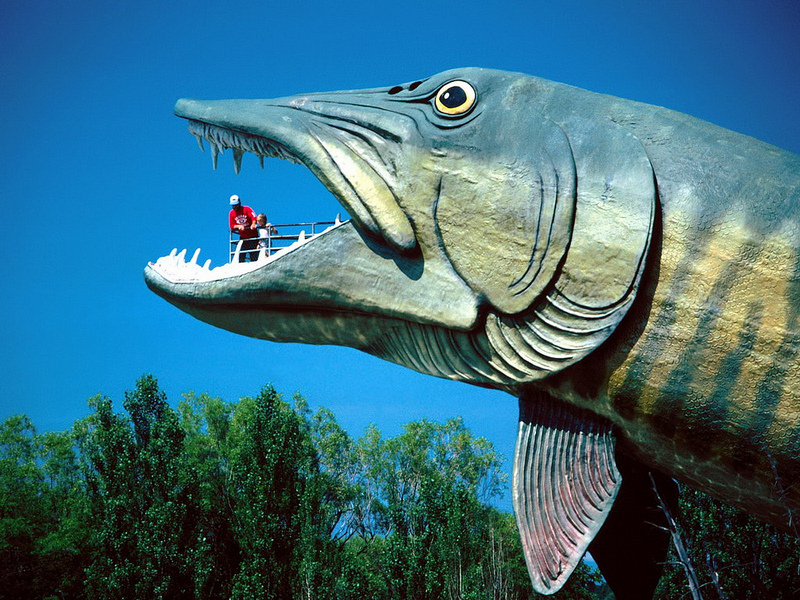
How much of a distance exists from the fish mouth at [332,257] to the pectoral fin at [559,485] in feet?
3.07

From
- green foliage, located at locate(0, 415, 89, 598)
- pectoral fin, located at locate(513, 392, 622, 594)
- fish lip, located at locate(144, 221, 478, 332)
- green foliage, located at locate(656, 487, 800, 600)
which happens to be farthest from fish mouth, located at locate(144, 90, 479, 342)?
green foliage, located at locate(0, 415, 89, 598)

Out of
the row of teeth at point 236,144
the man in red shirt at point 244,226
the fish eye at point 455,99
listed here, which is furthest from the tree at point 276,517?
the fish eye at point 455,99

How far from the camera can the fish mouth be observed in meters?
5.66

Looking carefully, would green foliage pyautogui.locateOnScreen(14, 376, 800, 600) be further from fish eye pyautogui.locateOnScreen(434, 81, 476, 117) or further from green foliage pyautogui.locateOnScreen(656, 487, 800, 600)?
fish eye pyautogui.locateOnScreen(434, 81, 476, 117)

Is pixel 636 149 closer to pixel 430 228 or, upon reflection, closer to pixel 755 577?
pixel 430 228

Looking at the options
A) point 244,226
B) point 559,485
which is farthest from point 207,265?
point 559,485

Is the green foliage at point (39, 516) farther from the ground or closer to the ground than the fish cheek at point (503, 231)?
farther from the ground

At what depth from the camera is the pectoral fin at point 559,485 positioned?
5.38 m

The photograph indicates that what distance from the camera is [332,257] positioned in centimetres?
596

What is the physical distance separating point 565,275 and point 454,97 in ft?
5.11

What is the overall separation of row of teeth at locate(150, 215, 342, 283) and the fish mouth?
0.04 feet

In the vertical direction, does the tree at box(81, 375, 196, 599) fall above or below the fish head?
above

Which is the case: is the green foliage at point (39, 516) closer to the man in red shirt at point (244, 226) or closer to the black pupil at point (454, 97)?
the man in red shirt at point (244, 226)

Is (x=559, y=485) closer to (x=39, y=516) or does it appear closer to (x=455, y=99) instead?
(x=455, y=99)
